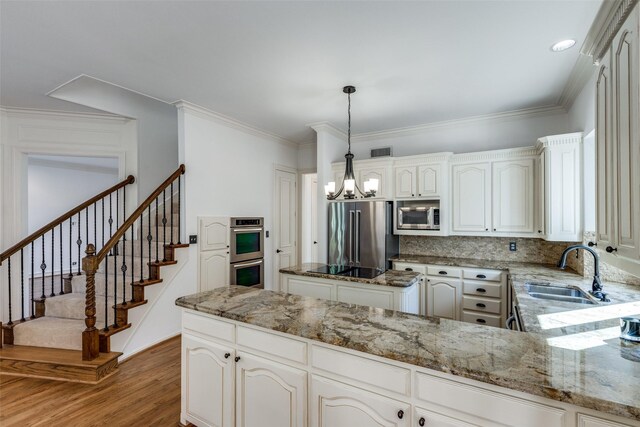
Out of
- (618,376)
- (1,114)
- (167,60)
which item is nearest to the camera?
(618,376)

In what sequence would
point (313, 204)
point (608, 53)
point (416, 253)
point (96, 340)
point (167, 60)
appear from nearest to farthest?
point (608, 53)
point (167, 60)
point (96, 340)
point (416, 253)
point (313, 204)

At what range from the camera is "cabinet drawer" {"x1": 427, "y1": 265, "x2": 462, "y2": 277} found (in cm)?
370

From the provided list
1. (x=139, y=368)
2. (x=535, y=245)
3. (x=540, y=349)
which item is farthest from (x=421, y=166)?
(x=139, y=368)

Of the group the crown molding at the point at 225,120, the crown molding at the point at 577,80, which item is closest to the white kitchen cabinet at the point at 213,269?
the crown molding at the point at 225,120

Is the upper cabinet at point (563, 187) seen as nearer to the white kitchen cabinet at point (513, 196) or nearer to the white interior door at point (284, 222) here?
the white kitchen cabinet at point (513, 196)

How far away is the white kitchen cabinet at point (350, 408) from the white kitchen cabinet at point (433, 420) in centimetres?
4

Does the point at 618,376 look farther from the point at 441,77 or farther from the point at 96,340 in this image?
the point at 96,340

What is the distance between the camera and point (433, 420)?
46.1 inches

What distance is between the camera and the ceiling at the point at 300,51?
1989 mm

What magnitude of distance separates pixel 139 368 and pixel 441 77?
4084 mm

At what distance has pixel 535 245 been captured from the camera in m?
3.79

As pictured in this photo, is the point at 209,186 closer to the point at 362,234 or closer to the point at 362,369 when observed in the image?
the point at 362,234

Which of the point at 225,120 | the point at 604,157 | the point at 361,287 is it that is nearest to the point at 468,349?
the point at 604,157

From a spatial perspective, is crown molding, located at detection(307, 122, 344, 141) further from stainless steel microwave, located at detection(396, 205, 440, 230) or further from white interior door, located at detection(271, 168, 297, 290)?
stainless steel microwave, located at detection(396, 205, 440, 230)
